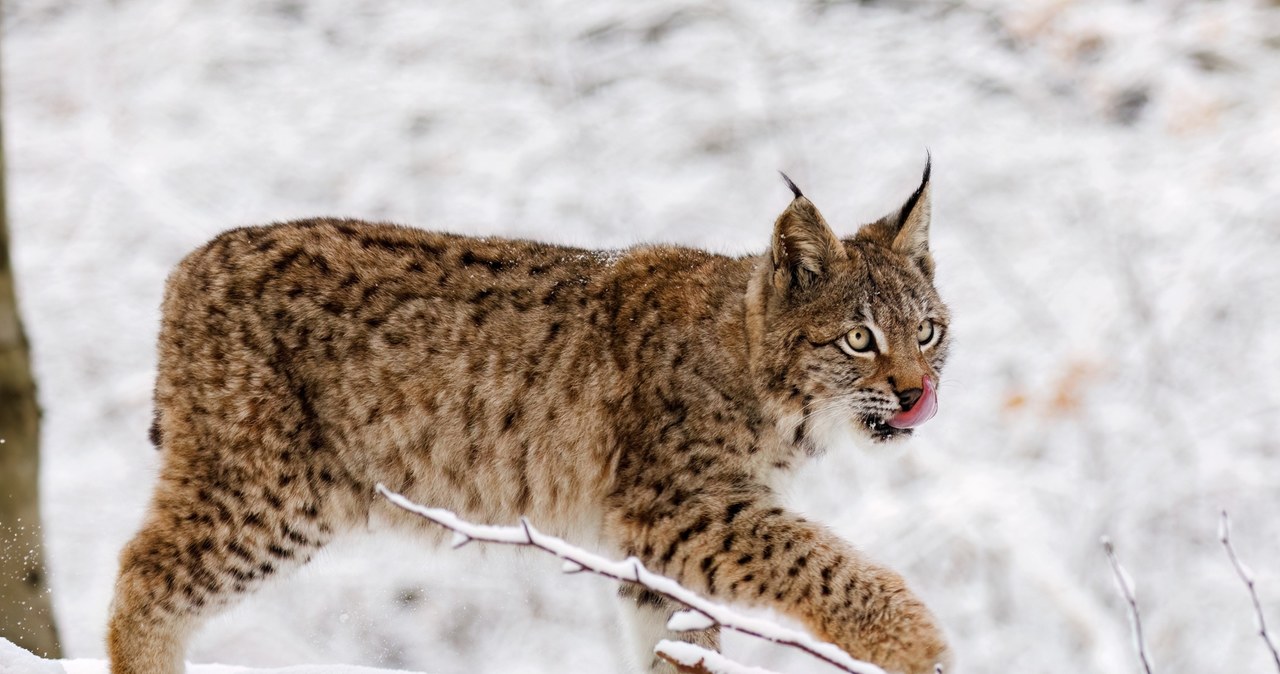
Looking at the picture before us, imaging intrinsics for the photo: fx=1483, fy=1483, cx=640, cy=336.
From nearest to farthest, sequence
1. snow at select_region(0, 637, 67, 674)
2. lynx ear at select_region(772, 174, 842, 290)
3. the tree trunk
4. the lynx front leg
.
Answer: snow at select_region(0, 637, 67, 674) < the lynx front leg < lynx ear at select_region(772, 174, 842, 290) < the tree trunk

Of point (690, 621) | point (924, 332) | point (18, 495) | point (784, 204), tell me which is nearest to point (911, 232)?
point (924, 332)

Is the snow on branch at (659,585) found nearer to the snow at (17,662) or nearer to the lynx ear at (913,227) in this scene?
the snow at (17,662)

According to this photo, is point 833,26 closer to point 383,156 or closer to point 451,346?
point 383,156

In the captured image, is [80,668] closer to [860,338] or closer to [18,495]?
[18,495]

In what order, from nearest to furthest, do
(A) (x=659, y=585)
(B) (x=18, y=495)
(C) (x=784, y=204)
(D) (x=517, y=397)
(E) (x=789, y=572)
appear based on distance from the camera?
1. (A) (x=659, y=585)
2. (E) (x=789, y=572)
3. (D) (x=517, y=397)
4. (B) (x=18, y=495)
5. (C) (x=784, y=204)

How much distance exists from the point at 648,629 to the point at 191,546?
4.56 ft

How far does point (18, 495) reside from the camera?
18.0ft

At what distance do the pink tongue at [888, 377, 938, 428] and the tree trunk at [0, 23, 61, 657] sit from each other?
3271mm

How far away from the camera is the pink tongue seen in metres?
4.14

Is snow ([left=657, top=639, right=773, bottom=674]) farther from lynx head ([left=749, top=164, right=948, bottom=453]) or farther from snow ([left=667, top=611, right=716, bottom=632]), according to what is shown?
lynx head ([left=749, top=164, right=948, bottom=453])

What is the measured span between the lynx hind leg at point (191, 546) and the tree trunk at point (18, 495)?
1.28 meters

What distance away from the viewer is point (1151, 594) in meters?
8.88

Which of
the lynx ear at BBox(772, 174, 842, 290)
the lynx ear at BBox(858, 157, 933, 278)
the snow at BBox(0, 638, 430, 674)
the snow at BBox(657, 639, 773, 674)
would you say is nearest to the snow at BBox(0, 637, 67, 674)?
the snow at BBox(0, 638, 430, 674)

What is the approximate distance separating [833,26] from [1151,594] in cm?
614
